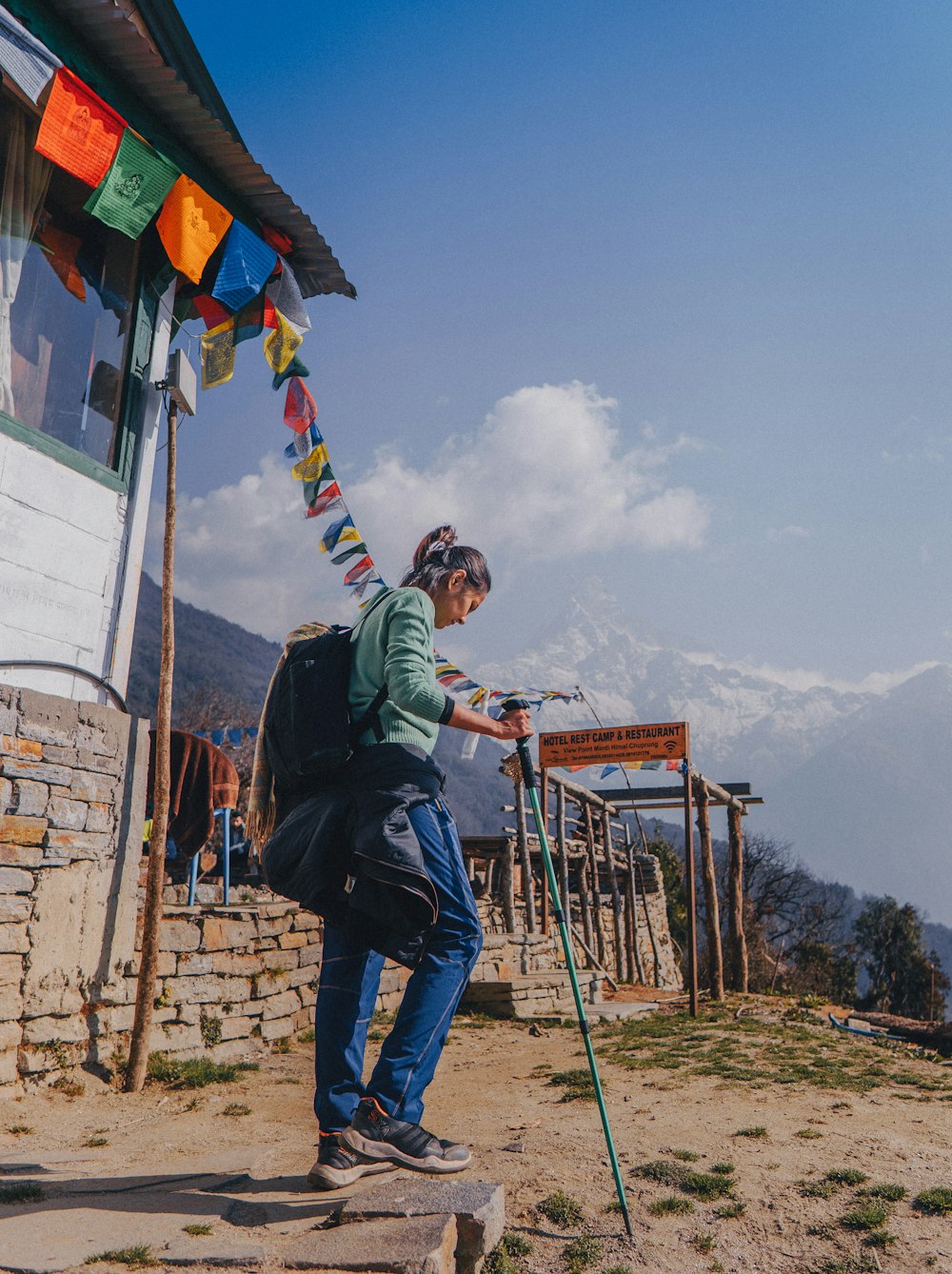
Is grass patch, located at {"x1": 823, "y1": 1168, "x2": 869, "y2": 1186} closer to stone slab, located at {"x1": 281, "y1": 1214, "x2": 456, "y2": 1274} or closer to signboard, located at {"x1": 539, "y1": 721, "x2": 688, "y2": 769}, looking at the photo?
stone slab, located at {"x1": 281, "y1": 1214, "x2": 456, "y2": 1274}

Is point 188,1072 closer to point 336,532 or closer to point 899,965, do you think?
point 336,532

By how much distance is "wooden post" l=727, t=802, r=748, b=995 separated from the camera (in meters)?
13.6

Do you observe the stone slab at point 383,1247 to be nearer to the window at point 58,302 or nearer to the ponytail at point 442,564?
the ponytail at point 442,564

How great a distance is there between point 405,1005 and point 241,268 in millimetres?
5033

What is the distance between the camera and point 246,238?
6.11 m

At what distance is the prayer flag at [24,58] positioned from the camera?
182 inches

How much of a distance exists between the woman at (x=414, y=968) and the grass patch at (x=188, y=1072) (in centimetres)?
282

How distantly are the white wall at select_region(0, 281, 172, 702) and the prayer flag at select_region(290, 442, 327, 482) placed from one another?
5.80ft

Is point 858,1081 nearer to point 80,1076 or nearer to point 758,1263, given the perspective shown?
point 758,1263

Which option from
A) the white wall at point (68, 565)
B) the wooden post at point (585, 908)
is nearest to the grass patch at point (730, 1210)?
the white wall at point (68, 565)

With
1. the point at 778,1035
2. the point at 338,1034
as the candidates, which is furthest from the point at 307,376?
the point at 778,1035

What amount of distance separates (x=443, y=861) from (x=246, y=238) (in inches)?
193

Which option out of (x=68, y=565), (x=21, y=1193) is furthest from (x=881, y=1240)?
→ (x=68, y=565)

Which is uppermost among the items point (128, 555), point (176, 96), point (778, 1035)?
point (176, 96)
